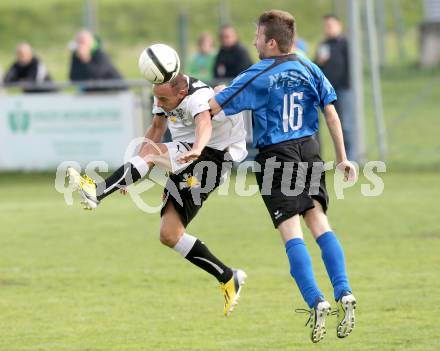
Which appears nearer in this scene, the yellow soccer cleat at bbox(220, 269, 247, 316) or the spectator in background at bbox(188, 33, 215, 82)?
the yellow soccer cleat at bbox(220, 269, 247, 316)

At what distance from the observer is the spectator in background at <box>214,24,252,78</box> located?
1772 cm

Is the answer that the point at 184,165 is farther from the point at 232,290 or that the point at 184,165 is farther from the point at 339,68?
the point at 339,68

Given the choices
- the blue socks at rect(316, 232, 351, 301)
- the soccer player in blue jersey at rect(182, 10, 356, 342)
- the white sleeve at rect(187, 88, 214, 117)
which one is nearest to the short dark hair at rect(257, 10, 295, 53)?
the soccer player in blue jersey at rect(182, 10, 356, 342)

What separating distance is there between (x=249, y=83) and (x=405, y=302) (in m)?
2.54

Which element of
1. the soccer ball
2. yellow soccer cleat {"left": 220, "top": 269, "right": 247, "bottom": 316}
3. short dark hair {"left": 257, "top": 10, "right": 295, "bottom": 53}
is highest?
short dark hair {"left": 257, "top": 10, "right": 295, "bottom": 53}

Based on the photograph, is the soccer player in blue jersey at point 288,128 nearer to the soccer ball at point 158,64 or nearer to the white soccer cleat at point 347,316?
the white soccer cleat at point 347,316

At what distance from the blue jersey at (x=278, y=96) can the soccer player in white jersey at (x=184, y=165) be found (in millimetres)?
449

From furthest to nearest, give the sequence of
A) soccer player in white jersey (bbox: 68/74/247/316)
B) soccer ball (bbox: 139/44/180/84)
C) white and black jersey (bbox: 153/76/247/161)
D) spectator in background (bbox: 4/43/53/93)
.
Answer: spectator in background (bbox: 4/43/53/93) → soccer player in white jersey (bbox: 68/74/247/316) → white and black jersey (bbox: 153/76/247/161) → soccer ball (bbox: 139/44/180/84)

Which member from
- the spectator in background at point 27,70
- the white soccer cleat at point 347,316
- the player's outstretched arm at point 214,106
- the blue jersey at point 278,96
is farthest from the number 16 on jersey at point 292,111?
the spectator in background at point 27,70

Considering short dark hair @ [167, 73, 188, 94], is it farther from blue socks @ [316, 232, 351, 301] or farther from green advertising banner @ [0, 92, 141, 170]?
green advertising banner @ [0, 92, 141, 170]

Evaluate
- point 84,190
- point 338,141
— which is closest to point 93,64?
point 84,190

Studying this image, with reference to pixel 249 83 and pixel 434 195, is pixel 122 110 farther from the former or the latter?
pixel 249 83

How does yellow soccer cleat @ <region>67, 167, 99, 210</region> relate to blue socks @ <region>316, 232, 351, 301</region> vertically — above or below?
above

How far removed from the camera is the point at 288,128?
711 cm
